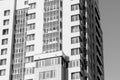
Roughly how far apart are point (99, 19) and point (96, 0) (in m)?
7.34

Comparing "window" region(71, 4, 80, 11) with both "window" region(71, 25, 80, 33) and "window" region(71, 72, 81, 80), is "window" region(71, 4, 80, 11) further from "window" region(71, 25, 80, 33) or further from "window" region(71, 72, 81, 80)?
"window" region(71, 72, 81, 80)

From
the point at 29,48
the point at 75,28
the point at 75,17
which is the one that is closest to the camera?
the point at 75,28

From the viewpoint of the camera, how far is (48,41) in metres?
129

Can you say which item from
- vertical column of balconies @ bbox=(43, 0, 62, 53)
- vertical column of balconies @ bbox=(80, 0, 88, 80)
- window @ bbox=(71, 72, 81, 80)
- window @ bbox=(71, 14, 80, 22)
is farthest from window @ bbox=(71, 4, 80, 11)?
window @ bbox=(71, 72, 81, 80)

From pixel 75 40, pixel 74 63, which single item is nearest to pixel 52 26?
pixel 75 40

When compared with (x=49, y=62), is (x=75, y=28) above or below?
above

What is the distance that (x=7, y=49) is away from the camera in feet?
450

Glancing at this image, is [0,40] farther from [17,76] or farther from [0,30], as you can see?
[17,76]

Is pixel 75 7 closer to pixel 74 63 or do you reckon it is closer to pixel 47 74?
pixel 74 63

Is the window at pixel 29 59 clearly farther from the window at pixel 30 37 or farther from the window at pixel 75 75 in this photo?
the window at pixel 75 75

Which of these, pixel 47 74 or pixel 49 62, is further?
pixel 49 62

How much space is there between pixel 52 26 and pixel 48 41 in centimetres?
516

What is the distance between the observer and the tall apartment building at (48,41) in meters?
124

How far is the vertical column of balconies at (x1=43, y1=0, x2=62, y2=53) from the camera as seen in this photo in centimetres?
12800
